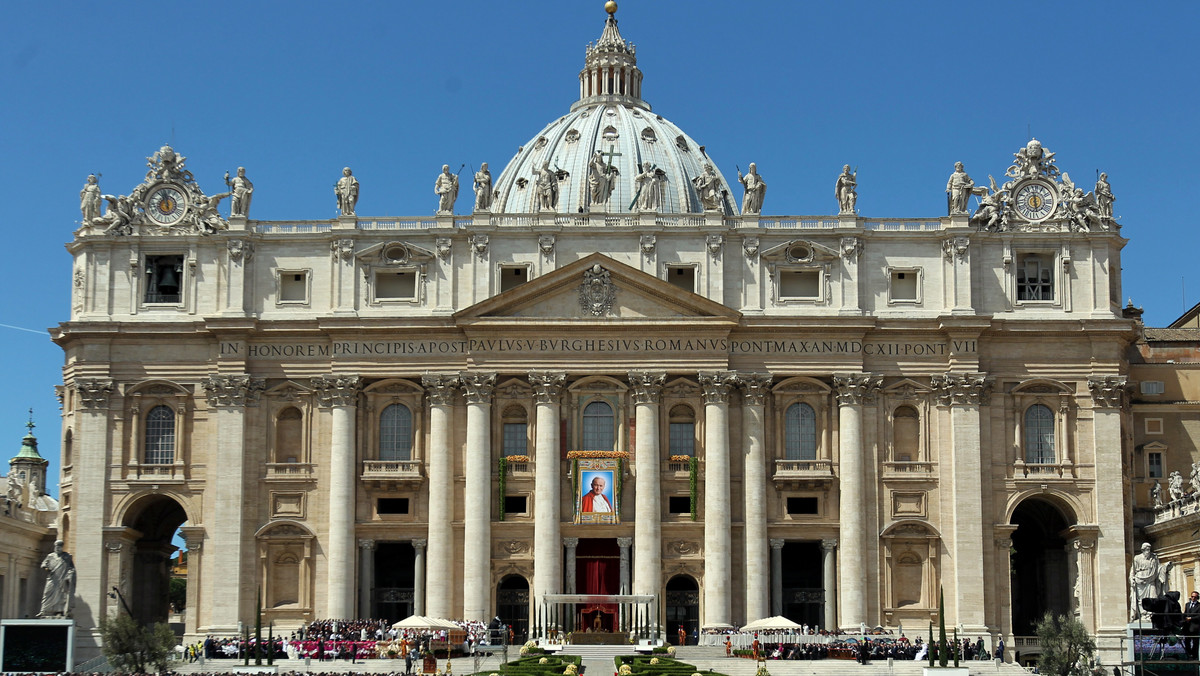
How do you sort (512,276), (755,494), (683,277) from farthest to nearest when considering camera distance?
(512,276)
(683,277)
(755,494)

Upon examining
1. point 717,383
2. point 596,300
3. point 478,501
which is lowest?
point 478,501

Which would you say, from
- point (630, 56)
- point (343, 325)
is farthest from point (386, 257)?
point (630, 56)

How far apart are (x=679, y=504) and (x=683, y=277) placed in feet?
38.5

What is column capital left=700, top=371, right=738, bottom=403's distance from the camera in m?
91.1

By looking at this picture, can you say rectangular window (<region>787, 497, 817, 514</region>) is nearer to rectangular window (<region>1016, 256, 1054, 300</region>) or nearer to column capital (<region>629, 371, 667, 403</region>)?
column capital (<region>629, 371, 667, 403</region>)

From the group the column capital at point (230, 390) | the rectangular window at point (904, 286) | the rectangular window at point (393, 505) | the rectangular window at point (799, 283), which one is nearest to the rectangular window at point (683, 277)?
the rectangular window at point (799, 283)

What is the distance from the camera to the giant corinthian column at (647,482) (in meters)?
89.7

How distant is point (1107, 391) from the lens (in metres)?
92.0

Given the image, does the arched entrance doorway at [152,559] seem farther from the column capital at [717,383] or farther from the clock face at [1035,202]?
the clock face at [1035,202]

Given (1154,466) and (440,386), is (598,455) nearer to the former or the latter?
(440,386)

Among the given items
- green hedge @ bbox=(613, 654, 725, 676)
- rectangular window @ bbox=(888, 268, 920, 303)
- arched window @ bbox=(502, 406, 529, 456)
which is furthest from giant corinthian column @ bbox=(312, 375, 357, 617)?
rectangular window @ bbox=(888, 268, 920, 303)

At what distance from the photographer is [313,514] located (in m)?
91.9

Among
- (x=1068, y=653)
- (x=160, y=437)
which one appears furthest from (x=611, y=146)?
(x=1068, y=653)

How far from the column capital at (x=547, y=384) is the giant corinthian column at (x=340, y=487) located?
9.10 meters
